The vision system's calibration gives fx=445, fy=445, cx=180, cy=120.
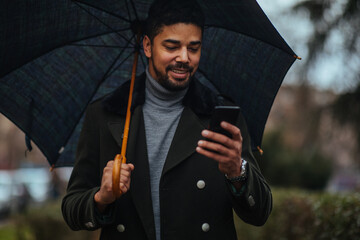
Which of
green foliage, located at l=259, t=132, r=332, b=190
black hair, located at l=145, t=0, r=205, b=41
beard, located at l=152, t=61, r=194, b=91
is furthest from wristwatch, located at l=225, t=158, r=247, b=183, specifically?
green foliage, located at l=259, t=132, r=332, b=190

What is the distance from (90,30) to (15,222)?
21.3 feet

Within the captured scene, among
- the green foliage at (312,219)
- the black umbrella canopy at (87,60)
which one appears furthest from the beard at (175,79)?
the green foliage at (312,219)

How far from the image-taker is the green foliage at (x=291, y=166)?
11.7 meters

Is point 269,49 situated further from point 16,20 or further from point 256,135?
point 16,20

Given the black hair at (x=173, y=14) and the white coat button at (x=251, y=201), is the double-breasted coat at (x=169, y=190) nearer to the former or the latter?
the white coat button at (x=251, y=201)

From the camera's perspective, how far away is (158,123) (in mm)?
2561

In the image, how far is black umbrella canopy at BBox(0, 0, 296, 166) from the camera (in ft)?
8.43

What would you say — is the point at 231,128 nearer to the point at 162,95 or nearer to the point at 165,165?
the point at 165,165

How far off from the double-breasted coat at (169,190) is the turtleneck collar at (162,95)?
5 centimetres

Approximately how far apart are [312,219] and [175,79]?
128 inches

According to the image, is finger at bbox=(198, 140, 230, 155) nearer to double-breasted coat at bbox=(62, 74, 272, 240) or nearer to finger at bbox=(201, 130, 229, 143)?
finger at bbox=(201, 130, 229, 143)

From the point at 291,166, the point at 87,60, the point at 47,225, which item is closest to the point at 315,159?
the point at 291,166

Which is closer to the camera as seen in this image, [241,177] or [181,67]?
[241,177]

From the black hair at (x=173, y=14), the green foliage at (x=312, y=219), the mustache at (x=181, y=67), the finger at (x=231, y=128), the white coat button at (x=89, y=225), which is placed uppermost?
the black hair at (x=173, y=14)
